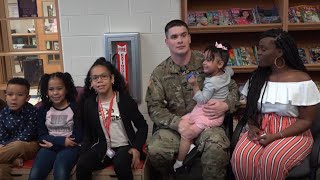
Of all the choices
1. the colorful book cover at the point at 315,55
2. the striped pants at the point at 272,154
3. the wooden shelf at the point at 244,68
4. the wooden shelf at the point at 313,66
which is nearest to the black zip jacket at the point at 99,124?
the striped pants at the point at 272,154

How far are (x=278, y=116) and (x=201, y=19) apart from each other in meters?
1.30

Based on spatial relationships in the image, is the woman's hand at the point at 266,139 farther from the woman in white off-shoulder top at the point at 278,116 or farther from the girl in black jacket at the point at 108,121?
the girl in black jacket at the point at 108,121

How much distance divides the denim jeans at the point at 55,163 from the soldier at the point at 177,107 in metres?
0.53

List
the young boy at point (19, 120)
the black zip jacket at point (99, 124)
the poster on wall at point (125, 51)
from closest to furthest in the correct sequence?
the black zip jacket at point (99, 124), the young boy at point (19, 120), the poster on wall at point (125, 51)

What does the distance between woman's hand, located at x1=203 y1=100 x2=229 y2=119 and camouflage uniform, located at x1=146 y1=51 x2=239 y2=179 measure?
0.06m

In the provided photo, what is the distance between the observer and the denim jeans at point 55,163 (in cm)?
225

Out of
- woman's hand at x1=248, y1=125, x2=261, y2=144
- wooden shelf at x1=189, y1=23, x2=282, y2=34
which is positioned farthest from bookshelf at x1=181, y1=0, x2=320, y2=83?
woman's hand at x1=248, y1=125, x2=261, y2=144

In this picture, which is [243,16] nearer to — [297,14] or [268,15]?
[268,15]

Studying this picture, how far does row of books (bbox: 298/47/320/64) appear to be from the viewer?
10.5 feet

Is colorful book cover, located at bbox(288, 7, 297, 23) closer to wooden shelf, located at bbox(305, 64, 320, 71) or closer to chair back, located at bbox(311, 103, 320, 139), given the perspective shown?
wooden shelf, located at bbox(305, 64, 320, 71)

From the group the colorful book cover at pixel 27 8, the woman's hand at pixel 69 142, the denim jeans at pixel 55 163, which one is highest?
the colorful book cover at pixel 27 8

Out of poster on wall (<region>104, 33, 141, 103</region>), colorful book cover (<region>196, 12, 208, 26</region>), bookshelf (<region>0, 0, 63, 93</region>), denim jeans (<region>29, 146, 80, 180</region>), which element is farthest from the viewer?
bookshelf (<region>0, 0, 63, 93</region>)

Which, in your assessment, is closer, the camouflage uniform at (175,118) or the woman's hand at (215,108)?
the camouflage uniform at (175,118)

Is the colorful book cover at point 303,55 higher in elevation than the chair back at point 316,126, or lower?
higher
